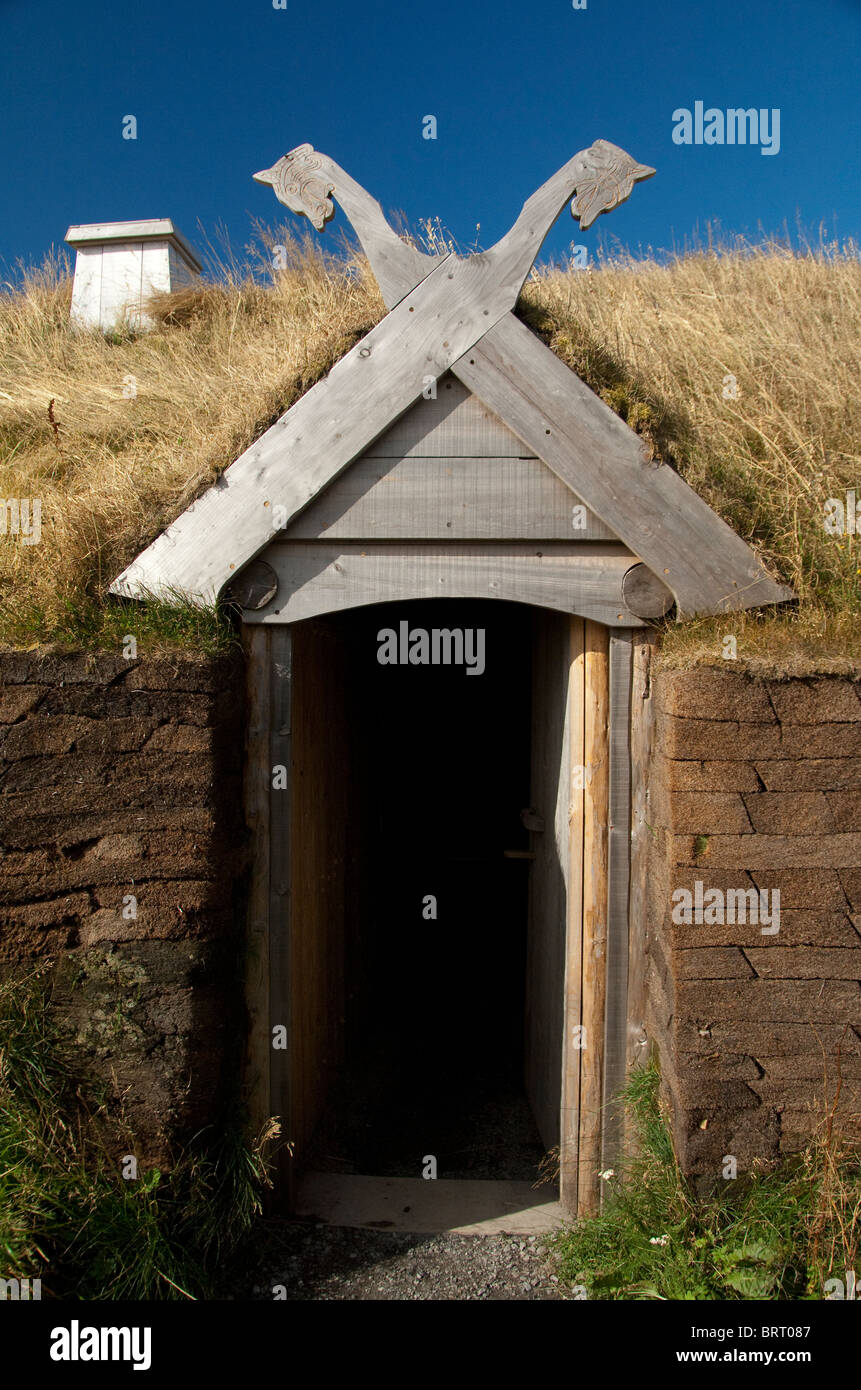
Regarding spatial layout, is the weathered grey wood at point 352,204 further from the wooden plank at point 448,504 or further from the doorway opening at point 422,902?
the doorway opening at point 422,902

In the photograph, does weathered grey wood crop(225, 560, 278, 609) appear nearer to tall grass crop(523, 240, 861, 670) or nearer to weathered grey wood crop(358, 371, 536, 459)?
weathered grey wood crop(358, 371, 536, 459)

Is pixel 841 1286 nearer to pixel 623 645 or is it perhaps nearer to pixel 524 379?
pixel 623 645

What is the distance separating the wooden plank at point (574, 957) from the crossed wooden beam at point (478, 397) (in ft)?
2.10

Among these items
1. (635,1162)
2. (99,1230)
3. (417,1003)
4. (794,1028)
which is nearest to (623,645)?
(794,1028)

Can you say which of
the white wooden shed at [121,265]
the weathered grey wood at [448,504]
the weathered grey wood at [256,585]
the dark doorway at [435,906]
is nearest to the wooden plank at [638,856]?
the weathered grey wood at [448,504]

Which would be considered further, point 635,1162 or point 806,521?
point 806,521

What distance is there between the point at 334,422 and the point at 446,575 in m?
0.81

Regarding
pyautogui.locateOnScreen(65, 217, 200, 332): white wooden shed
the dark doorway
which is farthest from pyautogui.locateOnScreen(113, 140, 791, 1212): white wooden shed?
pyautogui.locateOnScreen(65, 217, 200, 332): white wooden shed

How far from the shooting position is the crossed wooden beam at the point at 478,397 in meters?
3.53

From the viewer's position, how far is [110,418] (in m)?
5.36

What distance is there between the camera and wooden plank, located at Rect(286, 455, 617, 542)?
3623 millimetres

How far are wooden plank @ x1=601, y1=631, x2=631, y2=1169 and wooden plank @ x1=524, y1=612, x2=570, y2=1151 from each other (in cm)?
28

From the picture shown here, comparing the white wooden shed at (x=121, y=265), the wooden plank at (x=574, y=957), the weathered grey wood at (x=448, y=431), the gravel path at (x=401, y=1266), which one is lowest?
the gravel path at (x=401, y=1266)

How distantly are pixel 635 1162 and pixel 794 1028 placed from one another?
35.9 inches
